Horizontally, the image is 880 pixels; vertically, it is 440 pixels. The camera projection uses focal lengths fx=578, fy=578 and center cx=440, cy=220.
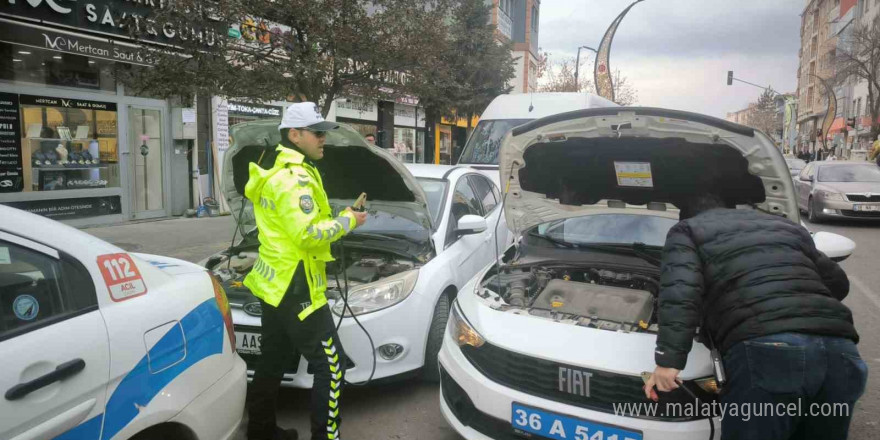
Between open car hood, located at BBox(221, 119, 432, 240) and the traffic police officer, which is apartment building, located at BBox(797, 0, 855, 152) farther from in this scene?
the traffic police officer

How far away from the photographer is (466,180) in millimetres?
5773

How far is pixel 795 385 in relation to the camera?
2068 mm

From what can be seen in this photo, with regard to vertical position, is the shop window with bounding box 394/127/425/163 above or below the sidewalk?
above

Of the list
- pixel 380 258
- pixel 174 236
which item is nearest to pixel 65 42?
pixel 174 236

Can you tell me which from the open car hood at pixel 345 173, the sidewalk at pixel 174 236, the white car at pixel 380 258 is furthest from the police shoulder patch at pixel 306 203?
the sidewalk at pixel 174 236

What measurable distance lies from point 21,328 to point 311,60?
5688 mm

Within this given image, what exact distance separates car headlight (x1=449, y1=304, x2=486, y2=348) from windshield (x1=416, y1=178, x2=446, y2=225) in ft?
5.03

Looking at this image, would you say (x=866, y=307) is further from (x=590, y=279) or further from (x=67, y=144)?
(x=67, y=144)

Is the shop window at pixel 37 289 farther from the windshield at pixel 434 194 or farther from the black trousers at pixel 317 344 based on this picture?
the windshield at pixel 434 194

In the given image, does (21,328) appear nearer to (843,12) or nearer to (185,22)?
(185,22)

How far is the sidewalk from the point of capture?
8414mm

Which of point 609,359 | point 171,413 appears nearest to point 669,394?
point 609,359

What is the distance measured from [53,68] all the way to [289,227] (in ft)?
30.6

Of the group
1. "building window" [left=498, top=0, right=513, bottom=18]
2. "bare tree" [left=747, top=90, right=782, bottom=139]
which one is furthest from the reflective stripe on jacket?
"bare tree" [left=747, top=90, right=782, bottom=139]
